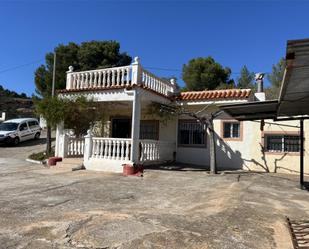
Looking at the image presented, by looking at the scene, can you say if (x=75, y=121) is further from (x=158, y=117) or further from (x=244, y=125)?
(x=244, y=125)

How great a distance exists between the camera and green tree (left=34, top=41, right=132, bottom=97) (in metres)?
31.3

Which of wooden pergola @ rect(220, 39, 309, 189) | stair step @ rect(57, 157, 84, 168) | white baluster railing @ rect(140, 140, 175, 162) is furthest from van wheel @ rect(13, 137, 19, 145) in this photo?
wooden pergola @ rect(220, 39, 309, 189)

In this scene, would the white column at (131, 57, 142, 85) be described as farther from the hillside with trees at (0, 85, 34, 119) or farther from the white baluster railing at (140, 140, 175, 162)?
the hillside with trees at (0, 85, 34, 119)

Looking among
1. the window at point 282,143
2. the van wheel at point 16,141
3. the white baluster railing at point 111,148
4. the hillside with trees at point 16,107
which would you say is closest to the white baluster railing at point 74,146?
the white baluster railing at point 111,148

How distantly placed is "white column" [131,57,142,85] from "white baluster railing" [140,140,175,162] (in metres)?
2.49

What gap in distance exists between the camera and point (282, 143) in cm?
1353

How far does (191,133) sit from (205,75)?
18.6m

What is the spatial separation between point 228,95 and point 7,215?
10.4 meters

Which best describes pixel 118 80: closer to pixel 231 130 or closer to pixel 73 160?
pixel 73 160

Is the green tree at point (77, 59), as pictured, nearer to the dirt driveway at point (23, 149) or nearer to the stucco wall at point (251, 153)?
the dirt driveway at point (23, 149)

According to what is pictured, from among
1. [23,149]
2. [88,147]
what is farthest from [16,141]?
[88,147]

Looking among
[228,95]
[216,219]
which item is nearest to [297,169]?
[228,95]

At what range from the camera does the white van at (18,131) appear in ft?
75.8

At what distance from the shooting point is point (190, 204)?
7.18 m
